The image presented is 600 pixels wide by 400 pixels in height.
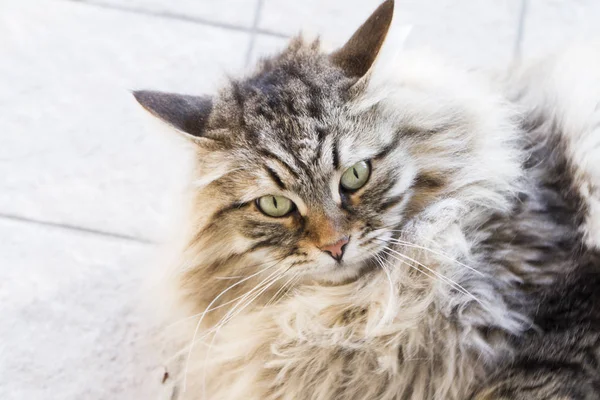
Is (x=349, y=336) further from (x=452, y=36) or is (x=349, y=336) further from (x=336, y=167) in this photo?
(x=452, y=36)

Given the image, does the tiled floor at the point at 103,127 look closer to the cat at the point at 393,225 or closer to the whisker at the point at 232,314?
the whisker at the point at 232,314

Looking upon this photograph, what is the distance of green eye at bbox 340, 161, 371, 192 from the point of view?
1009mm

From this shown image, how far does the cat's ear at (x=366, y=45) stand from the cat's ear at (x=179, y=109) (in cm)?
24

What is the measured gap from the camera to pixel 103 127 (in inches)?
64.5

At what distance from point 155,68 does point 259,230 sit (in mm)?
827

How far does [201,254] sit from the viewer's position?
1.12 metres

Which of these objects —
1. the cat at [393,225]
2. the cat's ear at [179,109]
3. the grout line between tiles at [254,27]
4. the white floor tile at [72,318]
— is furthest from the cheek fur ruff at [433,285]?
the grout line between tiles at [254,27]

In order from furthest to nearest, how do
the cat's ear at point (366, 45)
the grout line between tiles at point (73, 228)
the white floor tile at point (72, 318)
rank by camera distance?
the grout line between tiles at point (73, 228) → the white floor tile at point (72, 318) → the cat's ear at point (366, 45)

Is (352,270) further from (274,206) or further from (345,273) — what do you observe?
(274,206)

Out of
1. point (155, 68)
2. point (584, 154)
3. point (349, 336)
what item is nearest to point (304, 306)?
point (349, 336)

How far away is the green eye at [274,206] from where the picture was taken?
1026 mm

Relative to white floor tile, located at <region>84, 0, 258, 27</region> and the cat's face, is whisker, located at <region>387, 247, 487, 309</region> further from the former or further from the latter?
white floor tile, located at <region>84, 0, 258, 27</region>

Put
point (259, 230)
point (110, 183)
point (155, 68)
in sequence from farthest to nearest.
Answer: point (155, 68), point (110, 183), point (259, 230)

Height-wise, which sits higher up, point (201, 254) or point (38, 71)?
point (38, 71)
